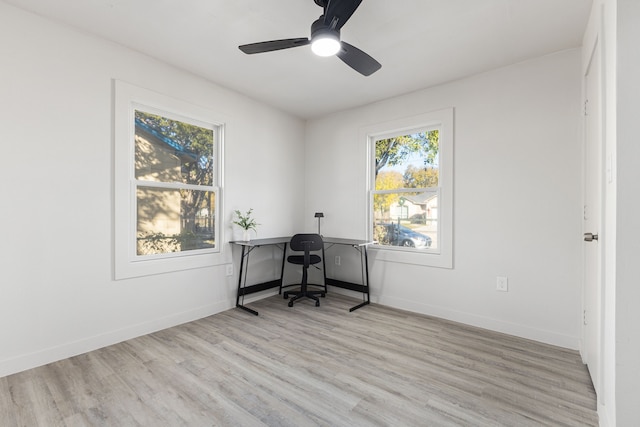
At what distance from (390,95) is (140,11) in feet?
8.30

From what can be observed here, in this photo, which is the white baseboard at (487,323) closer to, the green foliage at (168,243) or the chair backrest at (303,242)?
the chair backrest at (303,242)

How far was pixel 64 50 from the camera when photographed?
2.26 m

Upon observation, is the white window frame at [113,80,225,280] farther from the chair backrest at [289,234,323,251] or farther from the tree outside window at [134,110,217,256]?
the chair backrest at [289,234,323,251]

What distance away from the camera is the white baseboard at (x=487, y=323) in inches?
98.4

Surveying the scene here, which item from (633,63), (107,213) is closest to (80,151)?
(107,213)

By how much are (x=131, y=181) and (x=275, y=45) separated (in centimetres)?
180

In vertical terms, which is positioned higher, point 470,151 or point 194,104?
point 194,104

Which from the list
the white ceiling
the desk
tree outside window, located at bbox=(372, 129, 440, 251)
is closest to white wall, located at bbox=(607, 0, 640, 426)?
the white ceiling

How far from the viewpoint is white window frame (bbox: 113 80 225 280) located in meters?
2.53

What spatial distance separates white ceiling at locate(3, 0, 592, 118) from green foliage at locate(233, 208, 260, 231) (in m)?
1.51

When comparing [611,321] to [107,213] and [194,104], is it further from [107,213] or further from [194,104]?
[194,104]

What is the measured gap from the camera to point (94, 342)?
240 cm

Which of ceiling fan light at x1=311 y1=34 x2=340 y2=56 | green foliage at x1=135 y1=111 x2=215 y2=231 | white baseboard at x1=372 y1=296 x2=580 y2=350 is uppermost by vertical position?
ceiling fan light at x1=311 y1=34 x2=340 y2=56

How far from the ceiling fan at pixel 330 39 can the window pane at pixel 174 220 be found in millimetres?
1725
